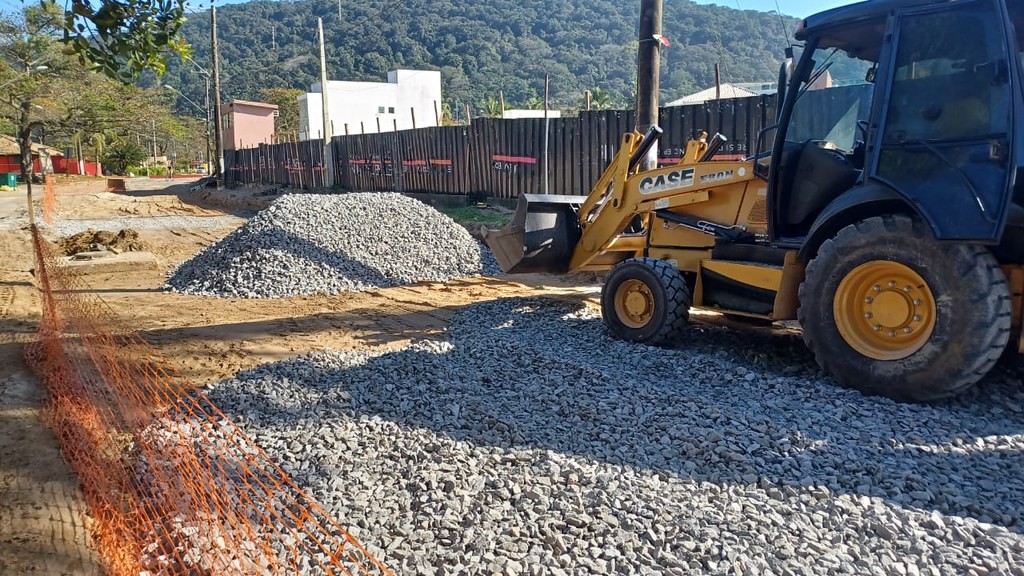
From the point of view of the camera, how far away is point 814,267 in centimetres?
525

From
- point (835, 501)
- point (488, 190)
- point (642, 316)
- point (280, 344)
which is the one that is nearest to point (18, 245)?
point (488, 190)

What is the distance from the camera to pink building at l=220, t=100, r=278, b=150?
4641 cm

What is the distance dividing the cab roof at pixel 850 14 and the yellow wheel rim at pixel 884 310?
180 cm

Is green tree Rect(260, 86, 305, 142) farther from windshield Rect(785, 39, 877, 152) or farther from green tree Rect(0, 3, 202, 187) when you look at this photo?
windshield Rect(785, 39, 877, 152)

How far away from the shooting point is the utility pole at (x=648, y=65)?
901 cm

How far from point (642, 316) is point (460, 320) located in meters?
2.41

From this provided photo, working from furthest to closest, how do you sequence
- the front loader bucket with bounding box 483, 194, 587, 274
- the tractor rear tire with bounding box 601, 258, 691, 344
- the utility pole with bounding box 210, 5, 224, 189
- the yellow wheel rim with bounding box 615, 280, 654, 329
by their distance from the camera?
the utility pole with bounding box 210, 5, 224, 189 → the front loader bucket with bounding box 483, 194, 587, 274 → the yellow wheel rim with bounding box 615, 280, 654, 329 → the tractor rear tire with bounding box 601, 258, 691, 344

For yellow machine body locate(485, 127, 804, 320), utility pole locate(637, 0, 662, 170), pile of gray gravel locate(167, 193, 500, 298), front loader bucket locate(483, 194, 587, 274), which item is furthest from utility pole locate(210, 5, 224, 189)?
yellow machine body locate(485, 127, 804, 320)

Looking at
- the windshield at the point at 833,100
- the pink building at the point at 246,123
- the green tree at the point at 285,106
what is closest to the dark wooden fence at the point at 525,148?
the windshield at the point at 833,100

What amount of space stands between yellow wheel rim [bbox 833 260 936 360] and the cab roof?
1.80 metres

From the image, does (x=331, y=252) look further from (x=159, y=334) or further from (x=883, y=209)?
(x=883, y=209)

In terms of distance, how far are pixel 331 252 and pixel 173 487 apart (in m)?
7.81

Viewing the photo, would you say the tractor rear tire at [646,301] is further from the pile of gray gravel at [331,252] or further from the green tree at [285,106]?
the green tree at [285,106]

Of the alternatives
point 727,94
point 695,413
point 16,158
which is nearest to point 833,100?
point 695,413
